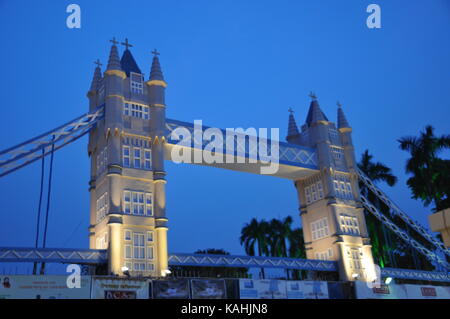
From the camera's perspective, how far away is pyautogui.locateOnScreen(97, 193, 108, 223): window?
122 feet

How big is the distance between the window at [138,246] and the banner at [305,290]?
11695 millimetres

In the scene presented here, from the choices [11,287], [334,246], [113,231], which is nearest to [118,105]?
[113,231]

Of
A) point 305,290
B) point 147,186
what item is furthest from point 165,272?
Result: point 305,290

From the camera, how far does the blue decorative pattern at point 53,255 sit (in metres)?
31.7

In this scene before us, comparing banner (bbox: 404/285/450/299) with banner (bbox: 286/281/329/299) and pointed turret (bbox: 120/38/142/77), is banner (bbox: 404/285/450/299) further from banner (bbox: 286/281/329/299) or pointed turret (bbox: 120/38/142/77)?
pointed turret (bbox: 120/38/142/77)

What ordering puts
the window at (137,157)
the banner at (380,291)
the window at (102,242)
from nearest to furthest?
the window at (102,242)
the window at (137,157)
the banner at (380,291)

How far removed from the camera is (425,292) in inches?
1758

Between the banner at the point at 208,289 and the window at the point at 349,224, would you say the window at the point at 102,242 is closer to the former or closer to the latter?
the banner at the point at 208,289

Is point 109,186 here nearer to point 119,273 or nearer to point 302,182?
point 119,273

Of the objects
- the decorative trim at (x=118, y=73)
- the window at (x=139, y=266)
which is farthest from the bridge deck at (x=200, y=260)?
the decorative trim at (x=118, y=73)

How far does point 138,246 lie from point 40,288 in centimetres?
784

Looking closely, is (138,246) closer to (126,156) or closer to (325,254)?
(126,156)

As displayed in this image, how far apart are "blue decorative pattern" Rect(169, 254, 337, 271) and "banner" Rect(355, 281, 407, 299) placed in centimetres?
312
